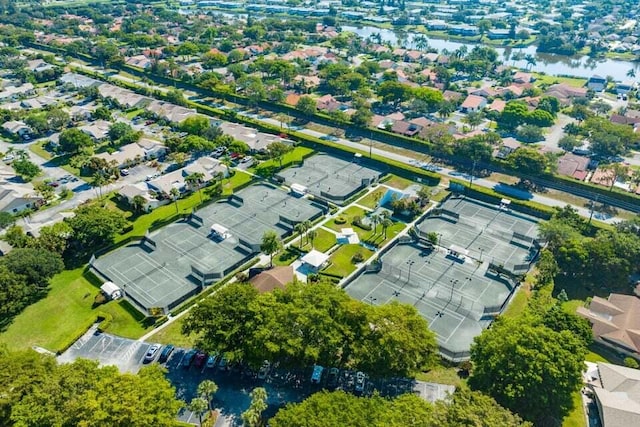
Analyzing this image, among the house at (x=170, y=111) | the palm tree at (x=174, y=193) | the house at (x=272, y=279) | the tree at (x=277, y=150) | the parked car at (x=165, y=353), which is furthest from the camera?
the house at (x=170, y=111)

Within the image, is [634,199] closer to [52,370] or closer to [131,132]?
[52,370]

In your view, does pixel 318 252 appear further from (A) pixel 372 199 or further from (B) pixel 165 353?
(B) pixel 165 353

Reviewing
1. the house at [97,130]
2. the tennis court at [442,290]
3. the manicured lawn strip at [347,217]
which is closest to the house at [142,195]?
the house at [97,130]

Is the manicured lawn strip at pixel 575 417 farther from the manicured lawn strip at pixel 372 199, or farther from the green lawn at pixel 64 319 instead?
the green lawn at pixel 64 319

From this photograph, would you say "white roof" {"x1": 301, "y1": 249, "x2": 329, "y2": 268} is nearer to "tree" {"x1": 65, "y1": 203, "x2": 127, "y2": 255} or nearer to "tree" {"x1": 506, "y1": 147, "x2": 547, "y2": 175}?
"tree" {"x1": 65, "y1": 203, "x2": 127, "y2": 255}

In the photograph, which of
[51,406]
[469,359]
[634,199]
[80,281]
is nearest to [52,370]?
[51,406]
